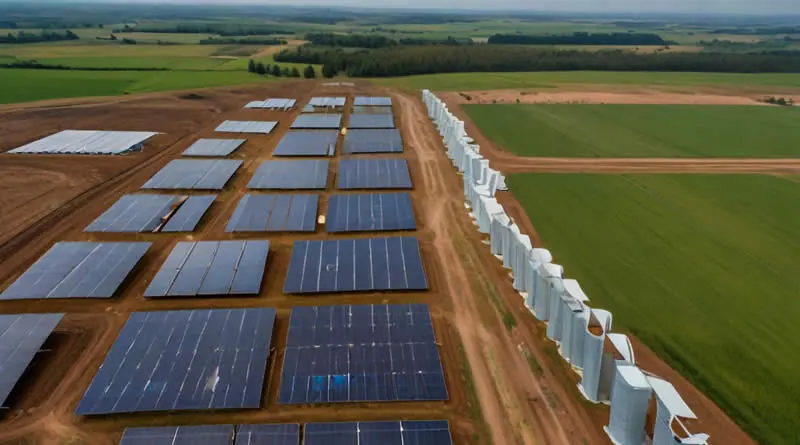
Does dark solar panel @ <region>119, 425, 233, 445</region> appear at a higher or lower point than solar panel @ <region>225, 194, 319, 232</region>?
lower

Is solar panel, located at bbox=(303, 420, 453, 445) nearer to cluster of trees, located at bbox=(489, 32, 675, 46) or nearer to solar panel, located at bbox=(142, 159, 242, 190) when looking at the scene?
solar panel, located at bbox=(142, 159, 242, 190)

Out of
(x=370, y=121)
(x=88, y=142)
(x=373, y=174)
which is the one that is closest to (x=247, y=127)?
(x=370, y=121)

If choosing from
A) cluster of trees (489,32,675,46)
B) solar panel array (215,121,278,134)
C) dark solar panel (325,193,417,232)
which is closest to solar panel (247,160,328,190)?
dark solar panel (325,193,417,232)

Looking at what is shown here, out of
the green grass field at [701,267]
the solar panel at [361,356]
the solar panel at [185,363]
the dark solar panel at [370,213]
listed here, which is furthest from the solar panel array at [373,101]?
the solar panel at [185,363]

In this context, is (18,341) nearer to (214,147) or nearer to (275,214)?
(275,214)

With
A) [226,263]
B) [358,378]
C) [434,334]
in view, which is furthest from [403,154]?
[358,378]

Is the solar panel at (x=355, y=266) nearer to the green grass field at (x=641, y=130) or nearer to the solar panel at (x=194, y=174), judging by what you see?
the solar panel at (x=194, y=174)
